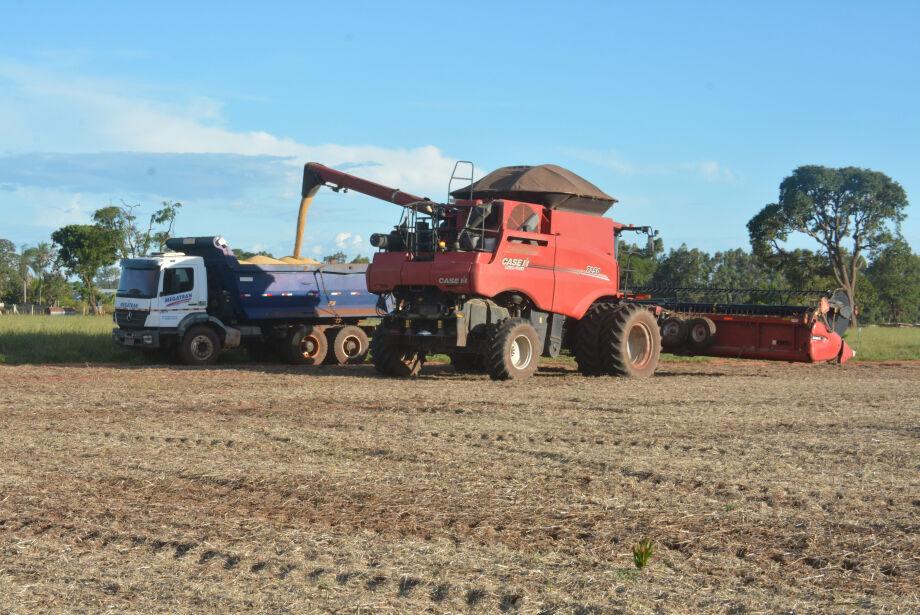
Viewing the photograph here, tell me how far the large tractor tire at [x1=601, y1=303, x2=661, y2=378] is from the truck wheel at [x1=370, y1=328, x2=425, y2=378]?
3.30 meters

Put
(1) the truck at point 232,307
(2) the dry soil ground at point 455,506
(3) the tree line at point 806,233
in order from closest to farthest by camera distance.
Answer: (2) the dry soil ground at point 455,506, (1) the truck at point 232,307, (3) the tree line at point 806,233

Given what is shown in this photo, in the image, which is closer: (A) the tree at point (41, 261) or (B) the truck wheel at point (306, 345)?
(B) the truck wheel at point (306, 345)

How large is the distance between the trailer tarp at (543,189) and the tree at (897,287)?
4388cm

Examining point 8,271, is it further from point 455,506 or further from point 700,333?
point 455,506

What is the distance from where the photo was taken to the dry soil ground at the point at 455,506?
513cm

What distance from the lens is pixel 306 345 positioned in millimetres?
20891

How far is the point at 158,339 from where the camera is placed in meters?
19.5

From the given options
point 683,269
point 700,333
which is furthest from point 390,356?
point 683,269

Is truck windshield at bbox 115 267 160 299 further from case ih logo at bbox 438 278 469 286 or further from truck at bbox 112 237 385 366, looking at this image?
case ih logo at bbox 438 278 469 286

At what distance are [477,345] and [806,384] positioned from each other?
18.3ft

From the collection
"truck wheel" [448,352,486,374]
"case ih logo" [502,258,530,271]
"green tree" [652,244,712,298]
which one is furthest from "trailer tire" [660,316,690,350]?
"green tree" [652,244,712,298]

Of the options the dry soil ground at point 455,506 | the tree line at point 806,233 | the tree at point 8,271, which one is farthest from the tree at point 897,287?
the tree at point 8,271

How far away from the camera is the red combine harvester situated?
51.9 feet

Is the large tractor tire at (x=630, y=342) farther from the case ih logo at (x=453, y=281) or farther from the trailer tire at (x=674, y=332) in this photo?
the case ih logo at (x=453, y=281)
